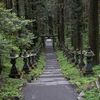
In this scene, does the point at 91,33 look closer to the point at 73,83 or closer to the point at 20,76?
the point at 73,83

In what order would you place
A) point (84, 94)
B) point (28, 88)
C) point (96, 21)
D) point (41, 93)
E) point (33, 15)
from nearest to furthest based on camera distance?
point (84, 94)
point (41, 93)
point (28, 88)
point (96, 21)
point (33, 15)

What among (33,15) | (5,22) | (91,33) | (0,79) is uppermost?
(33,15)

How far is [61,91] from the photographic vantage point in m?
4.64

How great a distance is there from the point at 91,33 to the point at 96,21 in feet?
2.39

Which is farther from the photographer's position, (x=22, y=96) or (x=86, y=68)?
(x=86, y=68)

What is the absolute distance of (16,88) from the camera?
15.8 ft

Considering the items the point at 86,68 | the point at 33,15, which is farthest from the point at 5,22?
the point at 33,15

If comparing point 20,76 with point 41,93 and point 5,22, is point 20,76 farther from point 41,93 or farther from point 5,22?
point 5,22

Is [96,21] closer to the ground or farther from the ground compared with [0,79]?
farther from the ground

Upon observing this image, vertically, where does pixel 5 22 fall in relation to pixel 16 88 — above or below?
above

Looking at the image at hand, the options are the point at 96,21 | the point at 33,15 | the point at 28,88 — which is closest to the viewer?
the point at 28,88

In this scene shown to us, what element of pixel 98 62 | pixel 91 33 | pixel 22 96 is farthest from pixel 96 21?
pixel 22 96

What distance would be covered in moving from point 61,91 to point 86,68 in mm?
1874

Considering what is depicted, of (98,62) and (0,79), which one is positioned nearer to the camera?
(0,79)
